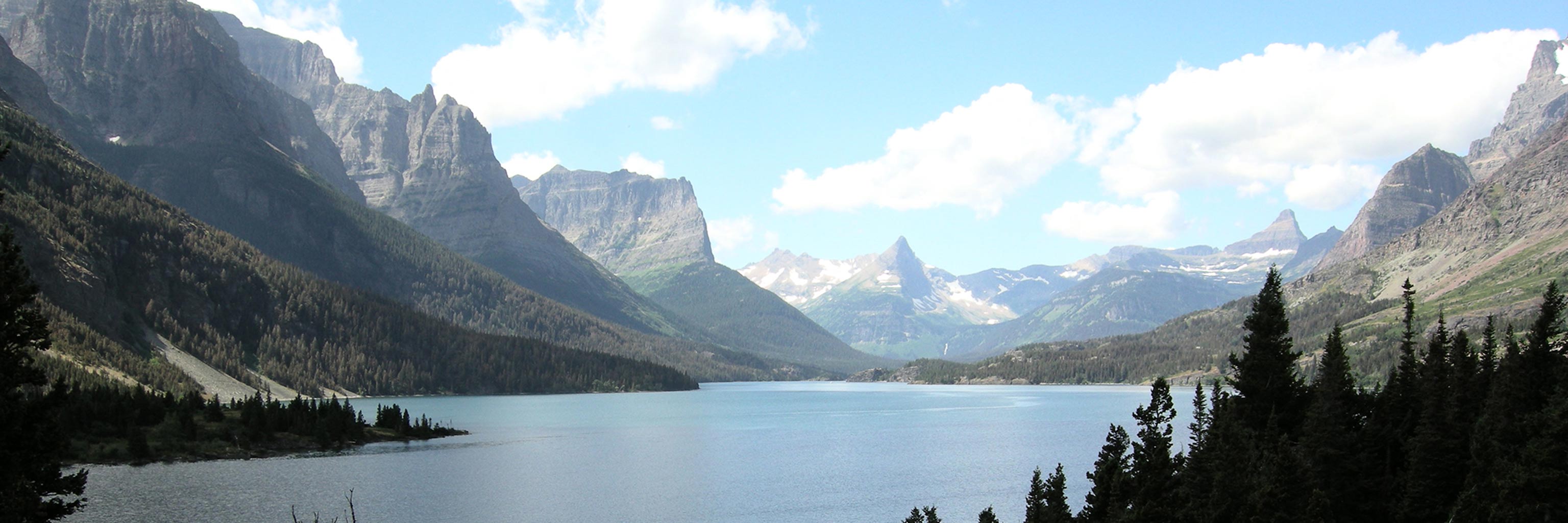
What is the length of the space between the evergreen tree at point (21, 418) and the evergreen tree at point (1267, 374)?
6296cm

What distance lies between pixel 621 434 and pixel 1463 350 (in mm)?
128445

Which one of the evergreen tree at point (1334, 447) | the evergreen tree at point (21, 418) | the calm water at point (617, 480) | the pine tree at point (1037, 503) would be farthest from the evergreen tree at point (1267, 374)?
the evergreen tree at point (21, 418)

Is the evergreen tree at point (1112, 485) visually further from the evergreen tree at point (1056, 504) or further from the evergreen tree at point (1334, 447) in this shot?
the evergreen tree at point (1334, 447)

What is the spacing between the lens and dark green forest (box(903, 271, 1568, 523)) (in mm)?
47562

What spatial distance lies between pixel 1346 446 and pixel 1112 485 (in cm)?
1908

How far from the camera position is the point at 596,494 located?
330 feet

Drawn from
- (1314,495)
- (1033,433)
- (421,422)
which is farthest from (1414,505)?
(421,422)

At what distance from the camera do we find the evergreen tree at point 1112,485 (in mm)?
50406

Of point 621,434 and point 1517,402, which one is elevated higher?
point 1517,402

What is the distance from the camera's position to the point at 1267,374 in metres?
67.9

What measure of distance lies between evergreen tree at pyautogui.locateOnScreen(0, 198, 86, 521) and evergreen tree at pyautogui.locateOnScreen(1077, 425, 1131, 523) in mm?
43319

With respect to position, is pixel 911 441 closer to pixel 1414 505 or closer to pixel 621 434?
pixel 621 434

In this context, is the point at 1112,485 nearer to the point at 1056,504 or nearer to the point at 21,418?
the point at 1056,504

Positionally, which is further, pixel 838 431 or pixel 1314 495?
pixel 838 431
